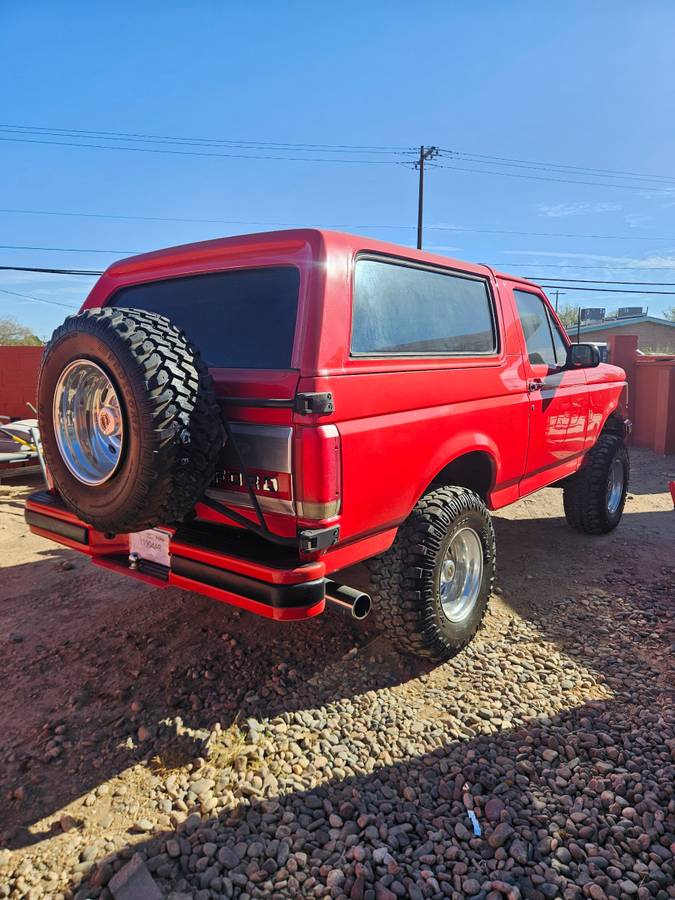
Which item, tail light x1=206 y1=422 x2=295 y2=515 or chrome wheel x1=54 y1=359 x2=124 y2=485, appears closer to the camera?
tail light x1=206 y1=422 x2=295 y2=515

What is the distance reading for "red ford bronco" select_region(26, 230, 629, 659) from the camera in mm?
2320

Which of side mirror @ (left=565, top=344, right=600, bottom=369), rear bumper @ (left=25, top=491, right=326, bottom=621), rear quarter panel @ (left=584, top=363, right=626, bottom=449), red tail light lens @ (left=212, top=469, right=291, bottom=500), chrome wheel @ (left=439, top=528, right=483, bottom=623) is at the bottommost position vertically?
chrome wheel @ (left=439, top=528, right=483, bottom=623)

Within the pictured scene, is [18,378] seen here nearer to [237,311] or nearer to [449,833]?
[237,311]

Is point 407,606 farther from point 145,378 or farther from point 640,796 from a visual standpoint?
point 145,378

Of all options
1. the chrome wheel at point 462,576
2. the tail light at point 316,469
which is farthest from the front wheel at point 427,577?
the tail light at point 316,469

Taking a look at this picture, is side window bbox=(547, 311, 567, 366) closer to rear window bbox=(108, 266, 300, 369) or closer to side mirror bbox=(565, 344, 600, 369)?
side mirror bbox=(565, 344, 600, 369)

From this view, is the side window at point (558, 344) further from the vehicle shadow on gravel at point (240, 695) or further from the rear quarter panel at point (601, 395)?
the vehicle shadow on gravel at point (240, 695)

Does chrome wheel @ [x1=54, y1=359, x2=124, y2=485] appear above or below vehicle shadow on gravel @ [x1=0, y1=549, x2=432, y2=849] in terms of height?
above

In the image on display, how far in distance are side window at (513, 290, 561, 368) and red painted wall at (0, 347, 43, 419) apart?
9.55m

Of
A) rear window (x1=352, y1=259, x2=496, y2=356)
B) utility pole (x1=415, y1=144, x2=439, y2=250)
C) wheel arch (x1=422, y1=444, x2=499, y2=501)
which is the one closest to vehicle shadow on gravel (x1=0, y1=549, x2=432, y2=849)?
wheel arch (x1=422, y1=444, x2=499, y2=501)

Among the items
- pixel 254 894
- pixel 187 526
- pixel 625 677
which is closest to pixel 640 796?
pixel 625 677

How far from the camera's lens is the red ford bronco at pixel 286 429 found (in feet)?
7.61

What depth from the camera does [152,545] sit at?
9.09ft

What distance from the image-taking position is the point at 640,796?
224 centimetres
